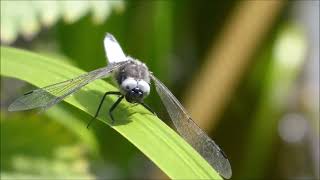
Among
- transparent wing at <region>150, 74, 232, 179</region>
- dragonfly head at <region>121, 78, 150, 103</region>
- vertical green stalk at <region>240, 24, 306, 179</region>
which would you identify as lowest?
vertical green stalk at <region>240, 24, 306, 179</region>

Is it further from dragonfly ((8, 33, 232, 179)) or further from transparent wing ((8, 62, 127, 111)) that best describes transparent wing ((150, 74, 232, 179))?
transparent wing ((8, 62, 127, 111))

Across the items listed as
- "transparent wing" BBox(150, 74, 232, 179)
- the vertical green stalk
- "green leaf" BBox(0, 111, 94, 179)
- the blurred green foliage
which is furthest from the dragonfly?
the vertical green stalk

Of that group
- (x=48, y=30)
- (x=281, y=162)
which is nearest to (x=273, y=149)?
(x=281, y=162)

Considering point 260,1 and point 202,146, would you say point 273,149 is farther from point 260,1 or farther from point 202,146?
point 202,146

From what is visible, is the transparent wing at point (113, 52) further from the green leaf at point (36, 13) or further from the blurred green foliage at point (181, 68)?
the blurred green foliage at point (181, 68)

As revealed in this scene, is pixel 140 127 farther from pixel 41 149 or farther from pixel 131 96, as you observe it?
pixel 41 149

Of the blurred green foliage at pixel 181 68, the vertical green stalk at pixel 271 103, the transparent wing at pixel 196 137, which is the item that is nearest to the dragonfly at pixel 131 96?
the transparent wing at pixel 196 137
